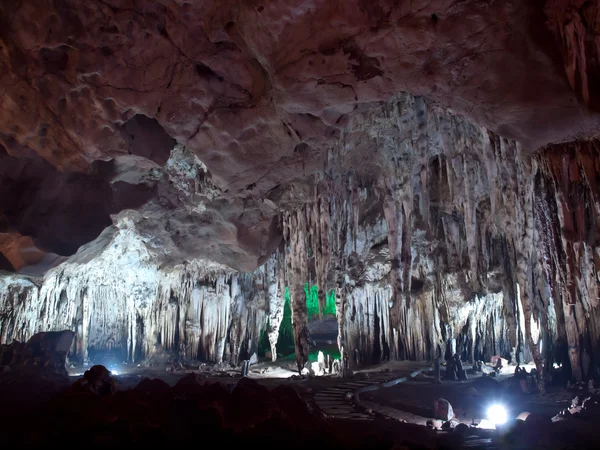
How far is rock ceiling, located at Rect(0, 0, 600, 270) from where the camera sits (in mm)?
4582

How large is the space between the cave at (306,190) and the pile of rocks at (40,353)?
57mm

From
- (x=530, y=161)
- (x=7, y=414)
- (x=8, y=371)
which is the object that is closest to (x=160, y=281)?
(x=8, y=371)

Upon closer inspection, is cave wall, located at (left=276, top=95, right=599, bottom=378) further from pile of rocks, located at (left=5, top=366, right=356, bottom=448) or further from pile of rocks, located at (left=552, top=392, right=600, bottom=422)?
pile of rocks, located at (left=5, top=366, right=356, bottom=448)

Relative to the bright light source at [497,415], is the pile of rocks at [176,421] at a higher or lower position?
higher

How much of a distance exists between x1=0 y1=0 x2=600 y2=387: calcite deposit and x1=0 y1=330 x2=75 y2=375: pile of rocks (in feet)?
5.42

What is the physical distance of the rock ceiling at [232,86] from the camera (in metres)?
4.58

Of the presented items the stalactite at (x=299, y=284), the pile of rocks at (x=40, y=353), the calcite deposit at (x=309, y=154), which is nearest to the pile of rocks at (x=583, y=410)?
the calcite deposit at (x=309, y=154)

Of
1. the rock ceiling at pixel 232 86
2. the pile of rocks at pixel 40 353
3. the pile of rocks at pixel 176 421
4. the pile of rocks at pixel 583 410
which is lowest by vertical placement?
the pile of rocks at pixel 583 410

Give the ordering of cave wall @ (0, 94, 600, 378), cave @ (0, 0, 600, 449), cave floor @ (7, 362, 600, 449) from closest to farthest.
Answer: cave @ (0, 0, 600, 449), cave floor @ (7, 362, 600, 449), cave wall @ (0, 94, 600, 378)

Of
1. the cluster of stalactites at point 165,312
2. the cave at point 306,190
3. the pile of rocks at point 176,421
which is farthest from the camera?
the cluster of stalactites at point 165,312

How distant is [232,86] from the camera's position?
6.74 metres

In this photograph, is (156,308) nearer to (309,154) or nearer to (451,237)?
(309,154)

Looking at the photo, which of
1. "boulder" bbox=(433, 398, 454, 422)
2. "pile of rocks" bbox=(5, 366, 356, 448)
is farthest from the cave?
"boulder" bbox=(433, 398, 454, 422)

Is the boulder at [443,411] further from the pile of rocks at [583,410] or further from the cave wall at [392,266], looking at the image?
the cave wall at [392,266]
